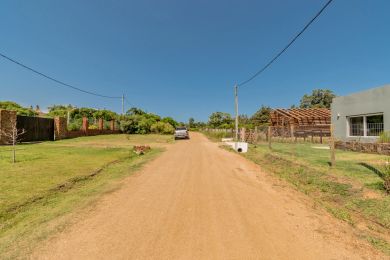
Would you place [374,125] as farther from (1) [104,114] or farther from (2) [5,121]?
(1) [104,114]

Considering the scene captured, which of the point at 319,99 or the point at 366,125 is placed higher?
the point at 319,99

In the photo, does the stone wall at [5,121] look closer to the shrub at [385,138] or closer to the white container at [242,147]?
the white container at [242,147]

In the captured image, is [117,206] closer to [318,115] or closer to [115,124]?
[318,115]

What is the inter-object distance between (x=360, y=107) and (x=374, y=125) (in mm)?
1507

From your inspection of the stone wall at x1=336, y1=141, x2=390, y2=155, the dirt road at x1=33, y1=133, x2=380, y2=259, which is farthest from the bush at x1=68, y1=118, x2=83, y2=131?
the stone wall at x1=336, y1=141, x2=390, y2=155

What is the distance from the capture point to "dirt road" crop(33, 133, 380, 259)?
3367 mm

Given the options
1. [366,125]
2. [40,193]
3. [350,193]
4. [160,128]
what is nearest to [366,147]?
[366,125]

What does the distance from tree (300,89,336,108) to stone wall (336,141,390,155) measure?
5895 cm

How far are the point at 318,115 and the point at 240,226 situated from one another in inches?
1398

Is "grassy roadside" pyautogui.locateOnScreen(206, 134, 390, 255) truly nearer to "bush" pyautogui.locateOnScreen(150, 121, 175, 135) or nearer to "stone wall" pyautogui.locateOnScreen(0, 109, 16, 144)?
"stone wall" pyautogui.locateOnScreen(0, 109, 16, 144)

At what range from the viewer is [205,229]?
4082 millimetres

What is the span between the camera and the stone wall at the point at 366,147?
12.9 m

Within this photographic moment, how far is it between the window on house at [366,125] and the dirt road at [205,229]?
42.6 ft

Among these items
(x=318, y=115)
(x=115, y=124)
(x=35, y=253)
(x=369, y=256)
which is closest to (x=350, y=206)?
(x=369, y=256)
